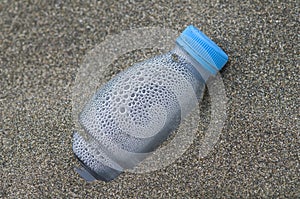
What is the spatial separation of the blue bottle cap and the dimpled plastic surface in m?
0.04

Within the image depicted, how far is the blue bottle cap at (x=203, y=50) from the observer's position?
91 cm

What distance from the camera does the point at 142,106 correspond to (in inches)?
35.2

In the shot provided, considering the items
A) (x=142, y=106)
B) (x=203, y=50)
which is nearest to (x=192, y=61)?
(x=203, y=50)

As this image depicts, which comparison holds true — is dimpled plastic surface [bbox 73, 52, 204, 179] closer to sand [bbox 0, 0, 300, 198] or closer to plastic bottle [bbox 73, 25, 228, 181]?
plastic bottle [bbox 73, 25, 228, 181]

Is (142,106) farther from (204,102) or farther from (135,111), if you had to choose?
(204,102)

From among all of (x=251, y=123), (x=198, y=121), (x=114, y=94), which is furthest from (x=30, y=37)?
(x=251, y=123)

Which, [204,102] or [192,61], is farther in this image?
[204,102]

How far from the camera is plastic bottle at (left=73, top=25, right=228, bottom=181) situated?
35.3 inches

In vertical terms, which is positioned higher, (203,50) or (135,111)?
(203,50)

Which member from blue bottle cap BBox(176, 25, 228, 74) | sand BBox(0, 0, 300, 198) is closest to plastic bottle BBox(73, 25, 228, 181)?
blue bottle cap BBox(176, 25, 228, 74)

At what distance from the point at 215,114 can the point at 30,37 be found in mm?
529

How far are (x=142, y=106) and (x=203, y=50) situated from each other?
0.60 ft

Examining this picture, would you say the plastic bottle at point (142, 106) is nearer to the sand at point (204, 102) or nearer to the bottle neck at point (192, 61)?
the bottle neck at point (192, 61)

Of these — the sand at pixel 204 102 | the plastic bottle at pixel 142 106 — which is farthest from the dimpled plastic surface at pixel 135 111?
the sand at pixel 204 102
